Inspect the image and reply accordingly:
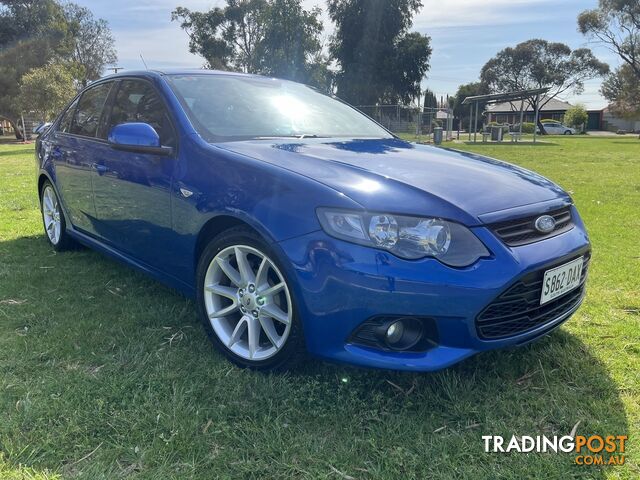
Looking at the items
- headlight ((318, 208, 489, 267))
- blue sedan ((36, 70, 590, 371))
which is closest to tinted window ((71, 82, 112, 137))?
blue sedan ((36, 70, 590, 371))

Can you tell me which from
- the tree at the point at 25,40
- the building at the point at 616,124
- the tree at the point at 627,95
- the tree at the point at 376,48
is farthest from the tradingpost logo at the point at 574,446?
the building at the point at 616,124

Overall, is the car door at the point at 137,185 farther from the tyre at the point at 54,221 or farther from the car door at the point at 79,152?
the tyre at the point at 54,221

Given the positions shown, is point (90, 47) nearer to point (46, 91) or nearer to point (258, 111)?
point (46, 91)

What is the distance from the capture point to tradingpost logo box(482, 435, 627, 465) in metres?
1.95

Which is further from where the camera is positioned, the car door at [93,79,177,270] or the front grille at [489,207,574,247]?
the car door at [93,79,177,270]

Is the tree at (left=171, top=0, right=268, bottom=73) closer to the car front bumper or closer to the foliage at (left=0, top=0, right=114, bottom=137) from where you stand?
the foliage at (left=0, top=0, right=114, bottom=137)

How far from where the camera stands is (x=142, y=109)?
325cm

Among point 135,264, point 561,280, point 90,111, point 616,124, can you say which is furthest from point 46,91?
point 616,124

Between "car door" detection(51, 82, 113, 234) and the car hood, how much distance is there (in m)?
1.55

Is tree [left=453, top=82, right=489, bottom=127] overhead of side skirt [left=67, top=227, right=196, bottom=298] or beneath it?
overhead

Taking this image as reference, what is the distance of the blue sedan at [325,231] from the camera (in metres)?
2.03

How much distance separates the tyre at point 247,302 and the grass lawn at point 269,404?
0.11m

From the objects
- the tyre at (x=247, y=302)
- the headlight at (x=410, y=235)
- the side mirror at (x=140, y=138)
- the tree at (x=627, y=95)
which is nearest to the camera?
the headlight at (x=410, y=235)

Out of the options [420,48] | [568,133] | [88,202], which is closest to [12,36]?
[420,48]
